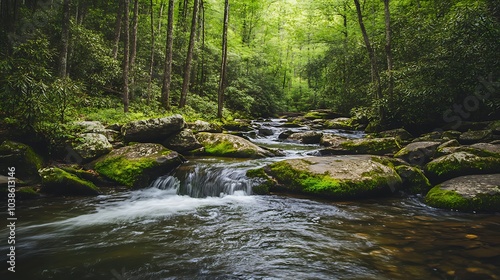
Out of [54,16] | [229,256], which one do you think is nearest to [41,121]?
[229,256]

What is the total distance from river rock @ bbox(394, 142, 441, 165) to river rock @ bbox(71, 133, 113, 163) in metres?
8.73

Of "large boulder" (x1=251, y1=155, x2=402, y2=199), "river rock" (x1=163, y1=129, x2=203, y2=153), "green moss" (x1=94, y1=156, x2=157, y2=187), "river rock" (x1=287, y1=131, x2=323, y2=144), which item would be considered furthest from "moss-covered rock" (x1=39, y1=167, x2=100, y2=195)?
"river rock" (x1=287, y1=131, x2=323, y2=144)

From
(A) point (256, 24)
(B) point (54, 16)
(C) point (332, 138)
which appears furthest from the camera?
(A) point (256, 24)

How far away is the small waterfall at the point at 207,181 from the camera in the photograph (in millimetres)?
6932

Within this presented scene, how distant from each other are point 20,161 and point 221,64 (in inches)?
502

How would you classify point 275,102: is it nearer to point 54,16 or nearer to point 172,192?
point 54,16

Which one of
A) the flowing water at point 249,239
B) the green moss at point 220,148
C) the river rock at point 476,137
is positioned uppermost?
the river rock at point 476,137

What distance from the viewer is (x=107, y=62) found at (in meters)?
13.9

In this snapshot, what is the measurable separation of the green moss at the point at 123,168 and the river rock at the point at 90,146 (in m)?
0.43

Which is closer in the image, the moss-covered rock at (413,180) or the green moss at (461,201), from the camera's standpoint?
the green moss at (461,201)

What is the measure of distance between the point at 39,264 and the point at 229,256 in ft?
7.73

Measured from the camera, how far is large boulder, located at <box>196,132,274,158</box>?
31.1 ft

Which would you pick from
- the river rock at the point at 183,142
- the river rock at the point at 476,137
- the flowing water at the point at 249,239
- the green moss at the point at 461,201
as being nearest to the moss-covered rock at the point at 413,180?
the flowing water at the point at 249,239

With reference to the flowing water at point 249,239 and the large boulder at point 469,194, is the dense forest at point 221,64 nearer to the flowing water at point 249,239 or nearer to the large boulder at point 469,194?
the flowing water at point 249,239
